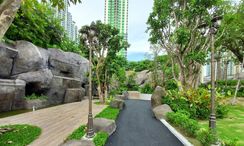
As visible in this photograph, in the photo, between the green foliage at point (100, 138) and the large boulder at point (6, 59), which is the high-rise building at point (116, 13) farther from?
the green foliage at point (100, 138)

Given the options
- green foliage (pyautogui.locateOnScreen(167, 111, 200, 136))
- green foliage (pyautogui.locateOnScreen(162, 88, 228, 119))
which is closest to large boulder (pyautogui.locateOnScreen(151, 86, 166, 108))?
green foliage (pyautogui.locateOnScreen(162, 88, 228, 119))

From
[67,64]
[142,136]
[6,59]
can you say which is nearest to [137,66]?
[67,64]

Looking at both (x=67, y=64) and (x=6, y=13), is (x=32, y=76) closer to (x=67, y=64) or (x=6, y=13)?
(x=67, y=64)

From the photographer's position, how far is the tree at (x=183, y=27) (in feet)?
50.9

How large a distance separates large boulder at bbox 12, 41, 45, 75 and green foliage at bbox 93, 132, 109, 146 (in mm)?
10485

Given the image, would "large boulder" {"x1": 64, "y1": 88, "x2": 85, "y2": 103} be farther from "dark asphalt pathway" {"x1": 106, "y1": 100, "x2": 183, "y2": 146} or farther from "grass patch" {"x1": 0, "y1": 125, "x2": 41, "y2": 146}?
"grass patch" {"x1": 0, "y1": 125, "x2": 41, "y2": 146}

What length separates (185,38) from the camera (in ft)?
48.7

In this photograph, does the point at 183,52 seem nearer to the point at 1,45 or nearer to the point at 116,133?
the point at 116,133

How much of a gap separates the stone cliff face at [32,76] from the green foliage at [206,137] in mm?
11633

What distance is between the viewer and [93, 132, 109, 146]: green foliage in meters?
7.58

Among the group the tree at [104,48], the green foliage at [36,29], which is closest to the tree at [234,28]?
the tree at [104,48]

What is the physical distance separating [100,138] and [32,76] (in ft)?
35.6

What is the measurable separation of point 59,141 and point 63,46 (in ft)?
A: 73.9

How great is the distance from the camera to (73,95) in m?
22.1
